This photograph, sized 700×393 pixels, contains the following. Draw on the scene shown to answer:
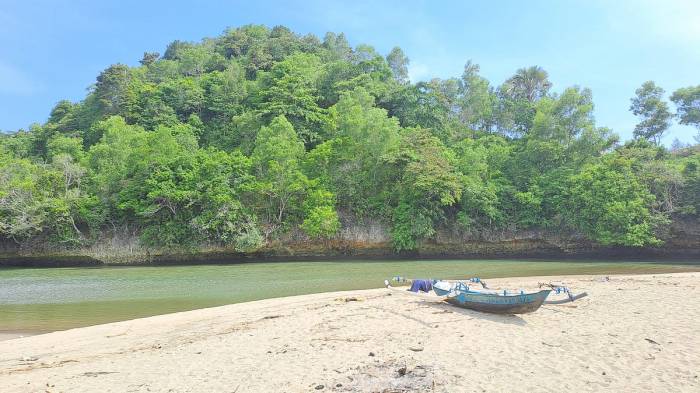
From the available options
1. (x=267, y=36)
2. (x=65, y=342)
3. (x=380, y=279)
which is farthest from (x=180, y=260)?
(x=267, y=36)

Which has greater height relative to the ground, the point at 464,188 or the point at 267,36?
the point at 267,36

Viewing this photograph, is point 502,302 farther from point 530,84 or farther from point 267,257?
point 530,84

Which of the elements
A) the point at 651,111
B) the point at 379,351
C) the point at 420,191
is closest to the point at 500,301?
the point at 379,351

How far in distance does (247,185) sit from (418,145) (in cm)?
1222

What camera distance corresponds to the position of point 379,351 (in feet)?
21.6

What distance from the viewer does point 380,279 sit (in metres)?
16.9

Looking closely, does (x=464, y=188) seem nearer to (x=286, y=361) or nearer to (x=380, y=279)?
(x=380, y=279)

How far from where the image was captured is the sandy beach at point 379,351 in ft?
17.6

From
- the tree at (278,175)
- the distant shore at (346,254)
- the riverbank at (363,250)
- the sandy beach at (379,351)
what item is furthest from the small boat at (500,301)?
the riverbank at (363,250)

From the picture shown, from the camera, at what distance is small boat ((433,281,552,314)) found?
27.3 feet

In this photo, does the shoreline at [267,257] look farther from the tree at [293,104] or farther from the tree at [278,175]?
the tree at [293,104]

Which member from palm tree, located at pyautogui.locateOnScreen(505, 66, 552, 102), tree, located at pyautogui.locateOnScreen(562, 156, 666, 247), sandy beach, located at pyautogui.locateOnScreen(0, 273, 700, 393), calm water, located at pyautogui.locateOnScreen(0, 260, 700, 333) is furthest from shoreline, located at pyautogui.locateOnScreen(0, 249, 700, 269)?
palm tree, located at pyautogui.locateOnScreen(505, 66, 552, 102)

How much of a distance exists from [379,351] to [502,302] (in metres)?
3.53

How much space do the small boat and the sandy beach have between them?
0.21m
